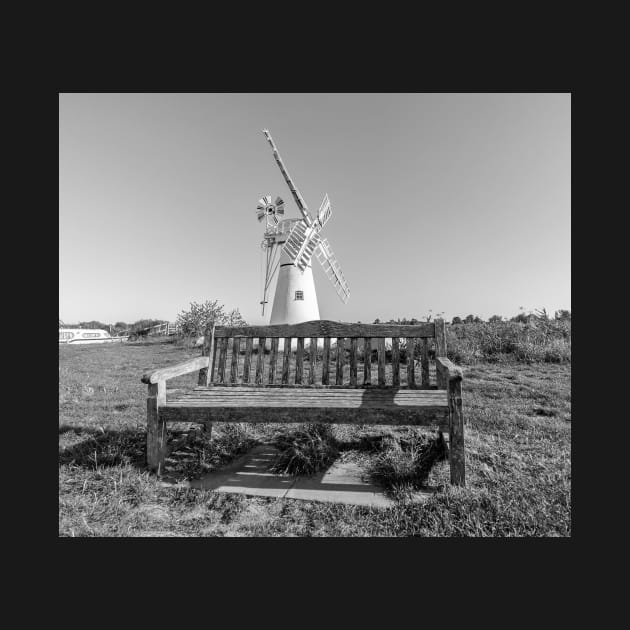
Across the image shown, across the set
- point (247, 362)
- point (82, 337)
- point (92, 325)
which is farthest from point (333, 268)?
point (92, 325)

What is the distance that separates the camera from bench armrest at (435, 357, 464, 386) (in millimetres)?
2438

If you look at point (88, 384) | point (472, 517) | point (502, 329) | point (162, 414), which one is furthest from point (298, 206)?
point (472, 517)

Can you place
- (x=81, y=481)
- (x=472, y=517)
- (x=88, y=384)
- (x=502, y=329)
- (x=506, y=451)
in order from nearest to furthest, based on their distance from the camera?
(x=472, y=517) → (x=81, y=481) → (x=506, y=451) → (x=88, y=384) → (x=502, y=329)

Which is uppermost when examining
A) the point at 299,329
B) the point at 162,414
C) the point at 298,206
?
the point at 298,206

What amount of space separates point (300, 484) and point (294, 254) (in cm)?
1108

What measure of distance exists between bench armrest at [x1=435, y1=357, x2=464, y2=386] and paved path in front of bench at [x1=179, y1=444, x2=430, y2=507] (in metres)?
0.82

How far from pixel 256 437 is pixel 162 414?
45.6 inches

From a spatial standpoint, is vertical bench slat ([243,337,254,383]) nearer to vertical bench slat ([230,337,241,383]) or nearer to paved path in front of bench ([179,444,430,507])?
vertical bench slat ([230,337,241,383])

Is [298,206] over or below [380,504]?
over

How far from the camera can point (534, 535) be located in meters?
1.88

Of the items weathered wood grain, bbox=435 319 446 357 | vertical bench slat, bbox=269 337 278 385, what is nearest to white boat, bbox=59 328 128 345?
vertical bench slat, bbox=269 337 278 385

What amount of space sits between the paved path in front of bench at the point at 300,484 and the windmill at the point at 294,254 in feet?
32.5

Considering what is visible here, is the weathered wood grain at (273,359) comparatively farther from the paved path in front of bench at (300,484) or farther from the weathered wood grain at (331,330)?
the paved path in front of bench at (300,484)

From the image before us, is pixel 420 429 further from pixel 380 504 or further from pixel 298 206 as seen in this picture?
pixel 298 206
